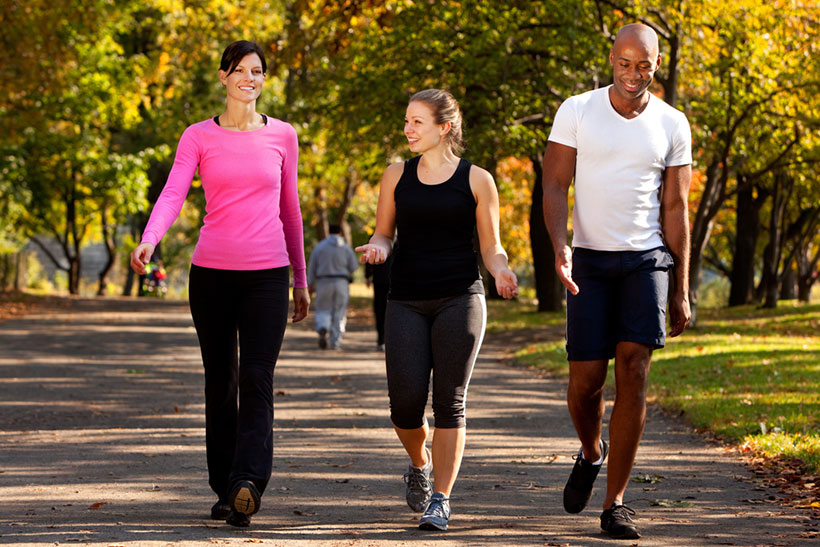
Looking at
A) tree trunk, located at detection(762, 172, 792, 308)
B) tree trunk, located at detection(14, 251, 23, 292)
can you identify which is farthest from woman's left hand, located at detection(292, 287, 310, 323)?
tree trunk, located at detection(14, 251, 23, 292)

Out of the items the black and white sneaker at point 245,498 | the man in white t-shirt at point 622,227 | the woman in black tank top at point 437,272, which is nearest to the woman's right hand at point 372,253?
the woman in black tank top at point 437,272

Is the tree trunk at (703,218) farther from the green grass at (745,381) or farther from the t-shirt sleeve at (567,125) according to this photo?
the t-shirt sleeve at (567,125)

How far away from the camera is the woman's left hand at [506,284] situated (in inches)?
215

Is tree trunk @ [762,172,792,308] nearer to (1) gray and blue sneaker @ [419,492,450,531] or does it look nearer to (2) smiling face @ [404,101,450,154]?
(2) smiling face @ [404,101,450,154]

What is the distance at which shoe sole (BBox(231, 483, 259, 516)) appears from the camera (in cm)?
546

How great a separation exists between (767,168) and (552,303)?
254 inches

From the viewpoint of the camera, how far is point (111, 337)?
21.0 metres

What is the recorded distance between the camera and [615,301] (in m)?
5.69

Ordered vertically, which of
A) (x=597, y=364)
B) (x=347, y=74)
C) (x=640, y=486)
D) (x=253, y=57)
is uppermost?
(x=347, y=74)

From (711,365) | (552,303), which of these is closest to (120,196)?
(552,303)

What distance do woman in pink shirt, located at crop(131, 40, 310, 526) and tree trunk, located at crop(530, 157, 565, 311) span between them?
840 inches

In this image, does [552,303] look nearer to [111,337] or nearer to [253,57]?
[111,337]

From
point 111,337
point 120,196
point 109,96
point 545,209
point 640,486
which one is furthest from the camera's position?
point 120,196

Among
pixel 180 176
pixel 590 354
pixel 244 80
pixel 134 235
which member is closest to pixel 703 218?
pixel 590 354
